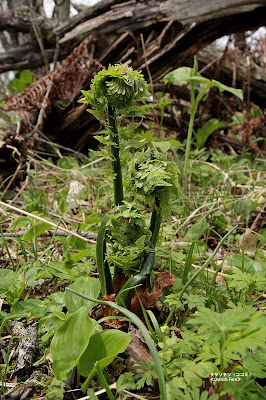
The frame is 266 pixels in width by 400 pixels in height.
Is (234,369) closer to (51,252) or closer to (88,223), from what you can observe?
(51,252)

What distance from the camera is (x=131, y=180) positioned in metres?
0.96

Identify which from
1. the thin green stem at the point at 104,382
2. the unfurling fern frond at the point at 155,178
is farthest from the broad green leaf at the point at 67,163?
the thin green stem at the point at 104,382

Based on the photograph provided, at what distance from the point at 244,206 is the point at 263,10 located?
2.01 meters

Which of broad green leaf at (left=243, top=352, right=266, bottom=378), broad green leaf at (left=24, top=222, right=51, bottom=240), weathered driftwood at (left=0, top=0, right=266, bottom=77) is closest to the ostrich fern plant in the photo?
broad green leaf at (left=243, top=352, right=266, bottom=378)

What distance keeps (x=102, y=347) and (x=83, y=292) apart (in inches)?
8.6

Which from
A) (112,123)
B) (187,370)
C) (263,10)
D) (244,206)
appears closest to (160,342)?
(187,370)

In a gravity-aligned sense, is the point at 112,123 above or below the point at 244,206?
above

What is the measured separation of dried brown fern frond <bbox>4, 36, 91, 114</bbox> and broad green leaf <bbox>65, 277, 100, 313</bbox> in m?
2.65

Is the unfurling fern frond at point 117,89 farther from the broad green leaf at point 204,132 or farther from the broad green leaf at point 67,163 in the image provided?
the broad green leaf at point 204,132

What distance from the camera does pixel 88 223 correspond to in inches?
71.7

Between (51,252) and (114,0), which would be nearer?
(51,252)

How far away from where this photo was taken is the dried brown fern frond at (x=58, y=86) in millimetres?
3244

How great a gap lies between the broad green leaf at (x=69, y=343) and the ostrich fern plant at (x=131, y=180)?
0.15 m

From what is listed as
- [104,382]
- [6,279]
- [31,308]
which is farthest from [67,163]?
[104,382]
